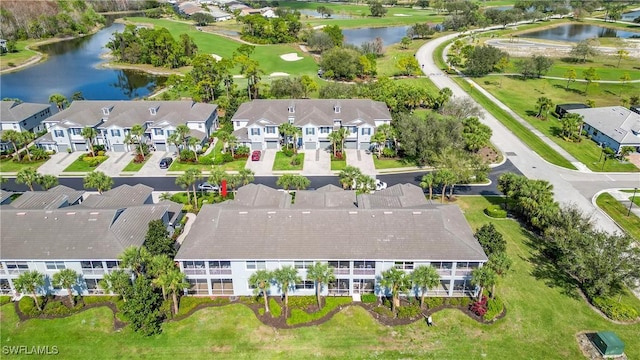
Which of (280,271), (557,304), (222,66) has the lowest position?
(557,304)

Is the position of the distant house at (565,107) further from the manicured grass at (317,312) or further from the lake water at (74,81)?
the lake water at (74,81)

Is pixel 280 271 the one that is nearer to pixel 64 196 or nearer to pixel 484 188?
pixel 64 196

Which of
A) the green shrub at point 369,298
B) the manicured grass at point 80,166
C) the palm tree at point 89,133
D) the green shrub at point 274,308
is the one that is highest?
the palm tree at point 89,133

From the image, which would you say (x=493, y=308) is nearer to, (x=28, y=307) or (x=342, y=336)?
(x=342, y=336)

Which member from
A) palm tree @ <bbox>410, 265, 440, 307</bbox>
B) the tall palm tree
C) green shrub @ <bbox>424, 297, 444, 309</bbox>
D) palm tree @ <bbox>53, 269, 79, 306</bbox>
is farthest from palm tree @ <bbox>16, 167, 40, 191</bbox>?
green shrub @ <bbox>424, 297, 444, 309</bbox>

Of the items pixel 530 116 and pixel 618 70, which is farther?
pixel 618 70

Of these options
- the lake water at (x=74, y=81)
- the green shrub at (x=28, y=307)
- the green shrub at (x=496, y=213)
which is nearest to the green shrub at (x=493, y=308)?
the green shrub at (x=496, y=213)

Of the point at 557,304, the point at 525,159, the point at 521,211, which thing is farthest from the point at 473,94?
the point at 557,304
